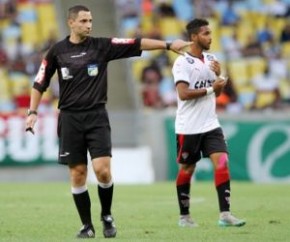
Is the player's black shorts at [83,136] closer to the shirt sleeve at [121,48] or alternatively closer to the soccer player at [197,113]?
the shirt sleeve at [121,48]

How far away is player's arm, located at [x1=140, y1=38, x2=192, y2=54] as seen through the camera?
10500 mm

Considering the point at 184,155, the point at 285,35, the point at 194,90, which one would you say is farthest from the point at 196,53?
the point at 285,35

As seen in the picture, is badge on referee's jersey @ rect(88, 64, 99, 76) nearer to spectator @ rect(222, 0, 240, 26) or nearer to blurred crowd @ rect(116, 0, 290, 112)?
blurred crowd @ rect(116, 0, 290, 112)

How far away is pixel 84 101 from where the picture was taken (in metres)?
11.0

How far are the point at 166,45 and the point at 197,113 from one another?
6.41 ft

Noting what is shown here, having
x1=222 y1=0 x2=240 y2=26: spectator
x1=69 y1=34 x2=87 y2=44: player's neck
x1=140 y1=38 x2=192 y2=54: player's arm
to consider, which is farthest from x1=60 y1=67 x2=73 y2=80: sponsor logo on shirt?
x1=222 y1=0 x2=240 y2=26: spectator

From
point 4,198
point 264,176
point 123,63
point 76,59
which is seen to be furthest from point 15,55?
point 76,59

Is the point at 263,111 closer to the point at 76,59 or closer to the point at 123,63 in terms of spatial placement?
the point at 123,63

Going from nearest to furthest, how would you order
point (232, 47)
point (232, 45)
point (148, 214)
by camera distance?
point (148, 214) < point (232, 47) < point (232, 45)

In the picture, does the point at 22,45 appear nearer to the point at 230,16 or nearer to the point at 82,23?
the point at 230,16

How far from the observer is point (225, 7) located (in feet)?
99.2

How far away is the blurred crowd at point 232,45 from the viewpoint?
86.6 feet

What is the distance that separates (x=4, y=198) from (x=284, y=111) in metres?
9.10

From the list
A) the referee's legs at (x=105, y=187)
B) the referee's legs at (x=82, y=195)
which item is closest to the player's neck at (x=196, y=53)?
the referee's legs at (x=105, y=187)
